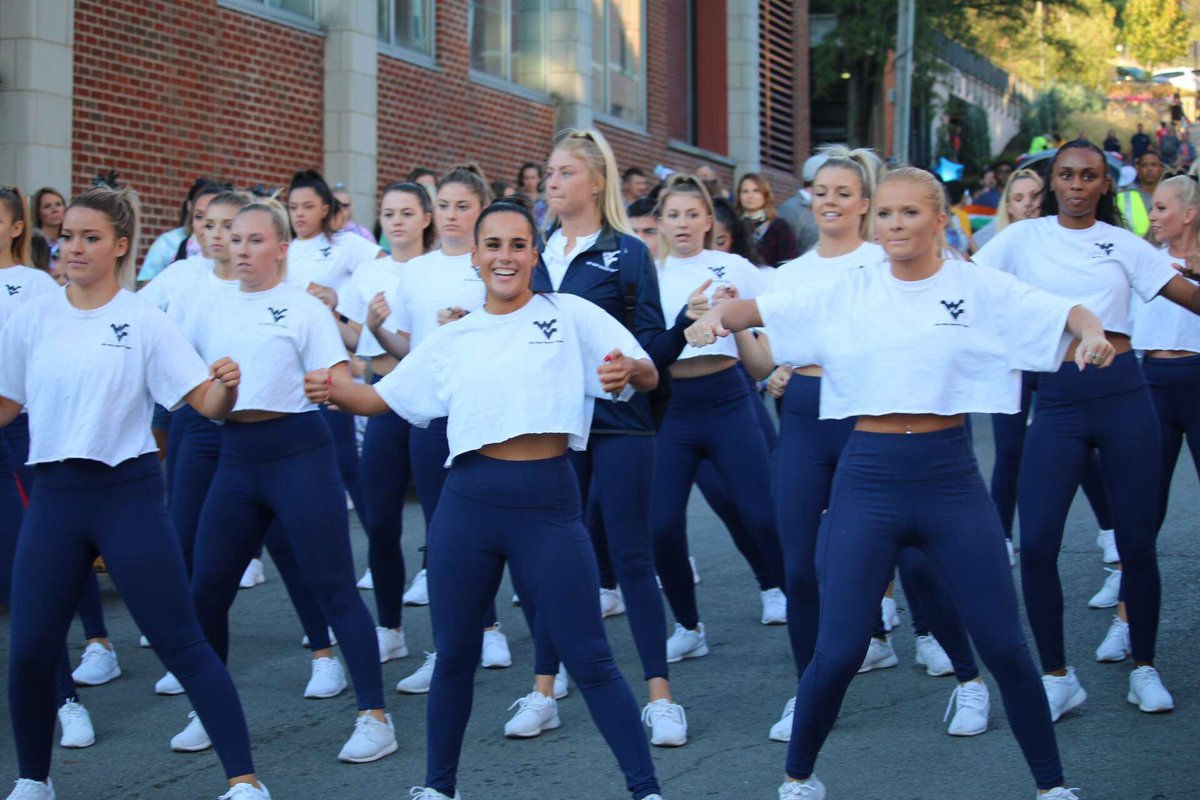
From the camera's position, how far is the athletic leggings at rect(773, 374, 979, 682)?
5879mm

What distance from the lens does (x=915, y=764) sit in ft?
18.2

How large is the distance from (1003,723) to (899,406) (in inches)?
76.0

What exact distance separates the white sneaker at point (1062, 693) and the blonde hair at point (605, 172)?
239 centimetres

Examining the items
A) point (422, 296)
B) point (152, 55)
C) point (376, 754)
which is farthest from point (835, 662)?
point (152, 55)

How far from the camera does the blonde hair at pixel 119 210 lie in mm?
5254

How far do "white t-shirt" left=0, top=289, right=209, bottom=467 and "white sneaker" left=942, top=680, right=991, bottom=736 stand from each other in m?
3.04

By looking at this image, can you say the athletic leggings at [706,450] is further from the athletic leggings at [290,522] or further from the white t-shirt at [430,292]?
the athletic leggings at [290,522]

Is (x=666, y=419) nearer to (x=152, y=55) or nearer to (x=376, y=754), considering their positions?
(x=376, y=754)

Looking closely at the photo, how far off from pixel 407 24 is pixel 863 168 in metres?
11.5

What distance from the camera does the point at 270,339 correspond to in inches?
234

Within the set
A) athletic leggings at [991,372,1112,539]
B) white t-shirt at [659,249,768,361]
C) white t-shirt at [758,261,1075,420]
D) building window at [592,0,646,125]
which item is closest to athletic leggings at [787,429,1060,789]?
white t-shirt at [758,261,1075,420]

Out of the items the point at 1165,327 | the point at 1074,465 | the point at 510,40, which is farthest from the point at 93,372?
the point at 510,40

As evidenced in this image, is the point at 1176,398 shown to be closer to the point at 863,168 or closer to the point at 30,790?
the point at 863,168

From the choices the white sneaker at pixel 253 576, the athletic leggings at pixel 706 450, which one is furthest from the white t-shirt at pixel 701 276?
the white sneaker at pixel 253 576
